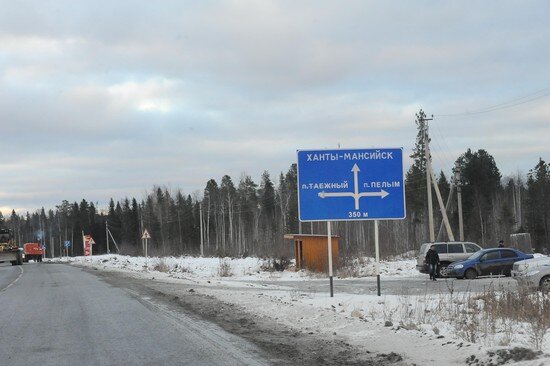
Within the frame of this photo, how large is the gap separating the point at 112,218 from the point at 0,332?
144625mm

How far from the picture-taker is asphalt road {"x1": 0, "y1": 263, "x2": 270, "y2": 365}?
8555mm

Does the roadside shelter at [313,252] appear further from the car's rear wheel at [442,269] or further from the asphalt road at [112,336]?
the asphalt road at [112,336]

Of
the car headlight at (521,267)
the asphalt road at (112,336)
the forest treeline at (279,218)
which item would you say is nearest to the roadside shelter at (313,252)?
the forest treeline at (279,218)

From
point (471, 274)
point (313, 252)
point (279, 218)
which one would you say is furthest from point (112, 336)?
point (279, 218)

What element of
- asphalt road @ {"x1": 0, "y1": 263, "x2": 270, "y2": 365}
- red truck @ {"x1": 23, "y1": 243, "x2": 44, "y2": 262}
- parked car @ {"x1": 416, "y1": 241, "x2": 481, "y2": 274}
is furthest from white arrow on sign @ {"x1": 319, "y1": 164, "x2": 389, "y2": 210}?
red truck @ {"x1": 23, "y1": 243, "x2": 44, "y2": 262}

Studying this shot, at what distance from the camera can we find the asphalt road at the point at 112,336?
8.55 metres

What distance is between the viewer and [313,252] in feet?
122

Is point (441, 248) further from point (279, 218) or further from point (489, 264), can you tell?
point (279, 218)

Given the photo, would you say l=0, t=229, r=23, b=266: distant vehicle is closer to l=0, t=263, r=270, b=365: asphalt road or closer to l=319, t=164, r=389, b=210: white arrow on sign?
l=0, t=263, r=270, b=365: asphalt road

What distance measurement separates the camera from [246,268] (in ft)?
132

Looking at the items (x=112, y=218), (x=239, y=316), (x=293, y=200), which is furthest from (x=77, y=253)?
(x=239, y=316)

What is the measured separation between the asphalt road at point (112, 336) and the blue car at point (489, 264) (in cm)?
1664

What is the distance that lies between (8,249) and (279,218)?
63198mm

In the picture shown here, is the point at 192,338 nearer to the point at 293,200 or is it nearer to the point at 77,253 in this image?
the point at 293,200
